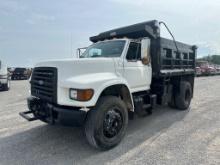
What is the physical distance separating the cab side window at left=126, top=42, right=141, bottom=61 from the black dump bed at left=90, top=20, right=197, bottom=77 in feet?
1.81

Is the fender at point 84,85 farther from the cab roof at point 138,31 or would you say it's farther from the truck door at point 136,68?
the cab roof at point 138,31

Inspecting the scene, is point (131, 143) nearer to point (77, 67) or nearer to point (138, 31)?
point (77, 67)

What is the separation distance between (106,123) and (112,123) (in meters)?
0.16

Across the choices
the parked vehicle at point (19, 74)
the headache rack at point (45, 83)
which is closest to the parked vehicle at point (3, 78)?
the headache rack at point (45, 83)

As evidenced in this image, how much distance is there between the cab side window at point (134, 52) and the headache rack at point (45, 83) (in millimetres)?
1814

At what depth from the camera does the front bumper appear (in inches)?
154

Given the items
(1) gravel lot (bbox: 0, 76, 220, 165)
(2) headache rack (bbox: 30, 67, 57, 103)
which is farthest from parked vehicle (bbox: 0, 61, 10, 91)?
(2) headache rack (bbox: 30, 67, 57, 103)

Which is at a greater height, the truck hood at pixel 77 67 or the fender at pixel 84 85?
the truck hood at pixel 77 67

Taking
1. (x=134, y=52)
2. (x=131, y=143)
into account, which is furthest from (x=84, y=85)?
(x=134, y=52)

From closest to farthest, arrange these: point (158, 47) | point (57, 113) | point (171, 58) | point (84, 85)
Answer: point (84, 85) < point (57, 113) < point (158, 47) < point (171, 58)

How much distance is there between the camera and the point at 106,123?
4242 millimetres

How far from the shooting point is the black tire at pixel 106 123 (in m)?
4.04

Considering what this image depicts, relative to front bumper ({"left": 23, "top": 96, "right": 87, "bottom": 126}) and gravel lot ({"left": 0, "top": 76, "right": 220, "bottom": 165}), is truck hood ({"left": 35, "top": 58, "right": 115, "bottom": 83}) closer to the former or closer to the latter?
front bumper ({"left": 23, "top": 96, "right": 87, "bottom": 126})

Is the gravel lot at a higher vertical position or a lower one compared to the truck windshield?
lower
